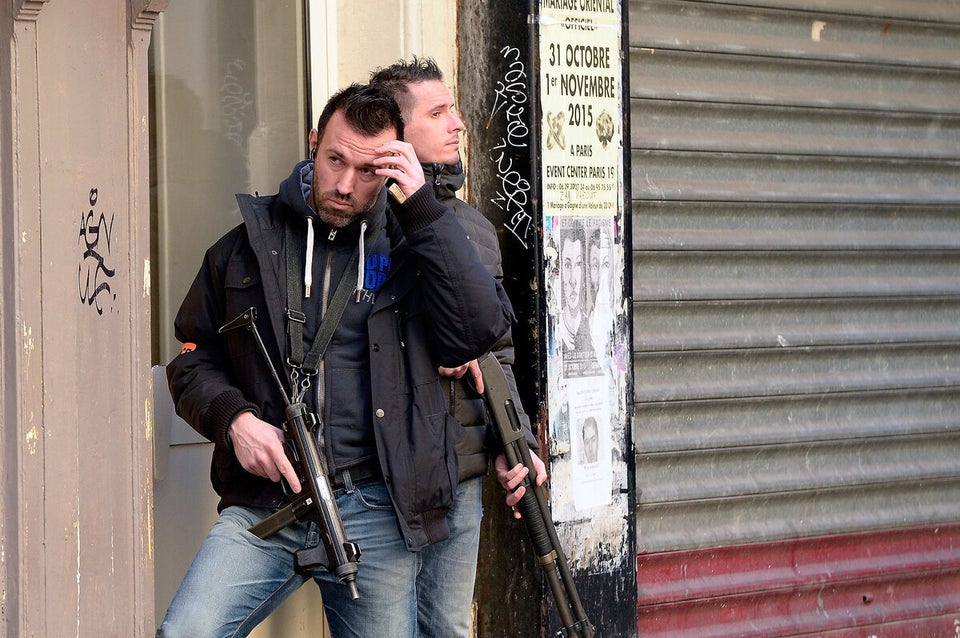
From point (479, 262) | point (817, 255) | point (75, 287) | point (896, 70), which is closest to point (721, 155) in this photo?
point (817, 255)

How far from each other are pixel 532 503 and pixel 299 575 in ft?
2.38

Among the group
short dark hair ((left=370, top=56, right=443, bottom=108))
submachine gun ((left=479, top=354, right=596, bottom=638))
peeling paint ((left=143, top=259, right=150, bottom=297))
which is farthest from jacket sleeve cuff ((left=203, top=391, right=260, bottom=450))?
short dark hair ((left=370, top=56, right=443, bottom=108))

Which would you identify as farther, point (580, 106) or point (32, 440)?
point (580, 106)

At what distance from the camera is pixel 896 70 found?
5344 mm

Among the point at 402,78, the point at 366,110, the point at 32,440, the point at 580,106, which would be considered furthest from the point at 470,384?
the point at 580,106

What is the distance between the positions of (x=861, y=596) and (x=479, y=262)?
2.99 m

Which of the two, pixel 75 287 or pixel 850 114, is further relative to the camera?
pixel 850 114

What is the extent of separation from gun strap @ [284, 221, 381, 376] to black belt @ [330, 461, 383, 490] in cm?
24

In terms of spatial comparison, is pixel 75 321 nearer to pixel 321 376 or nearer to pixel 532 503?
pixel 321 376

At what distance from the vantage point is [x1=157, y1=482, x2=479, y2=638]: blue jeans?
2809 mm

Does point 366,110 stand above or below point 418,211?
above

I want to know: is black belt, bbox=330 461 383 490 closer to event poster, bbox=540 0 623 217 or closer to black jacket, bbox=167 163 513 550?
black jacket, bbox=167 163 513 550

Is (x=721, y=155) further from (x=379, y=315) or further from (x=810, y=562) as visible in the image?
(x=379, y=315)

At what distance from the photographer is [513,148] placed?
417cm
